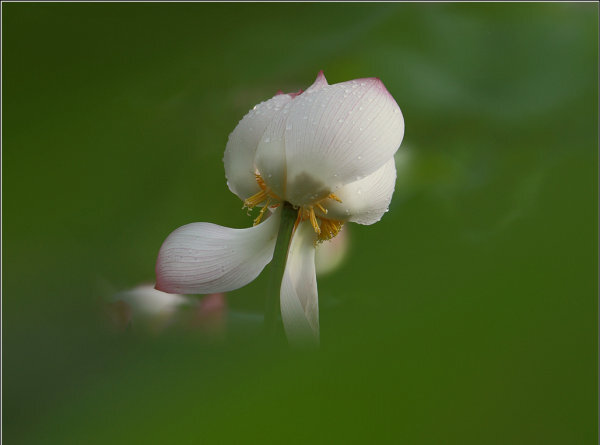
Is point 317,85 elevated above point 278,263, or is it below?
above

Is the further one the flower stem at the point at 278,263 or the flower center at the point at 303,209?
the flower center at the point at 303,209

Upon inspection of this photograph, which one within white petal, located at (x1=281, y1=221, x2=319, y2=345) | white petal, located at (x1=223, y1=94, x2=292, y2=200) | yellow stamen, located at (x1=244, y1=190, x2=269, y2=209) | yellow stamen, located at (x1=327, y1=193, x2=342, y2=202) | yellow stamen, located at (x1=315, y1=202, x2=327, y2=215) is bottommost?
white petal, located at (x1=281, y1=221, x2=319, y2=345)

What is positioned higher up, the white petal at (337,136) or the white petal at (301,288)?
the white petal at (337,136)

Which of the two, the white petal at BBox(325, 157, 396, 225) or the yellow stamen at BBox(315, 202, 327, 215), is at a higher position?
the white petal at BBox(325, 157, 396, 225)

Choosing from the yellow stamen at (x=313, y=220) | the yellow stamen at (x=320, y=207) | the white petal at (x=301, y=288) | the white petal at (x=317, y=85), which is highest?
the white petal at (x=317, y=85)

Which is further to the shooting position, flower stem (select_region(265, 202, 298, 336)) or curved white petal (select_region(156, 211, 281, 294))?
curved white petal (select_region(156, 211, 281, 294))
